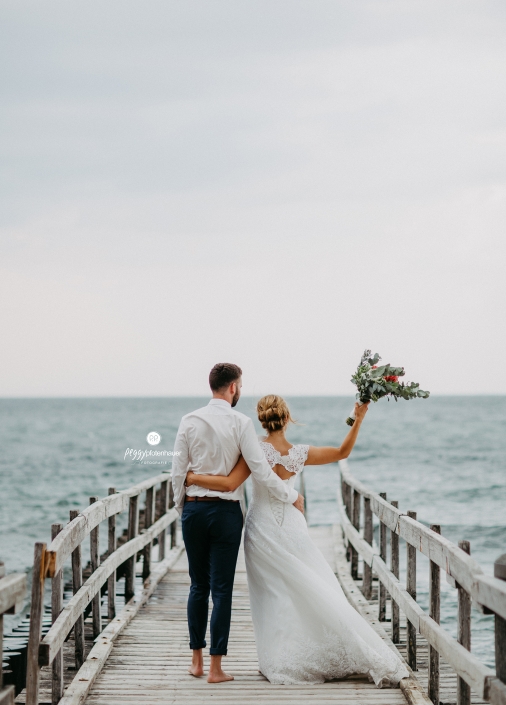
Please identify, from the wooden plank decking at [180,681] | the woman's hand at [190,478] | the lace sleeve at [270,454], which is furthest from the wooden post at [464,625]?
the woman's hand at [190,478]

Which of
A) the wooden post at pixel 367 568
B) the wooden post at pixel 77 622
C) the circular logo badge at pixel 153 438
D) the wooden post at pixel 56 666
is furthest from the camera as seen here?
the circular logo badge at pixel 153 438

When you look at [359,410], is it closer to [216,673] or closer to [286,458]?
[286,458]

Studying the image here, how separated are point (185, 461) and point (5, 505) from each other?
25969 mm

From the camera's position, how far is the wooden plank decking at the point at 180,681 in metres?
4.82

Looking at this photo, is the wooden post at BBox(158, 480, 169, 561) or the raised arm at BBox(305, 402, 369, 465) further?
the wooden post at BBox(158, 480, 169, 561)

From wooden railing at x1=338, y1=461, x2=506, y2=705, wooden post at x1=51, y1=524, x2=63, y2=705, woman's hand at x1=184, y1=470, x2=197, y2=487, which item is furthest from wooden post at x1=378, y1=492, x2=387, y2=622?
wooden post at x1=51, y1=524, x2=63, y2=705

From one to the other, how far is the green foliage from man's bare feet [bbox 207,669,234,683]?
194cm

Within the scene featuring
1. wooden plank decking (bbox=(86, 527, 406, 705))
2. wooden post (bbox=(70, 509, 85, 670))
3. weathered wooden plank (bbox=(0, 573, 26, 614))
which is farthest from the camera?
wooden post (bbox=(70, 509, 85, 670))

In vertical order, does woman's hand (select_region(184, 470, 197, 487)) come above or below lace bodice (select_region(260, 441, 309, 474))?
below

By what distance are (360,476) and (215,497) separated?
36969 millimetres

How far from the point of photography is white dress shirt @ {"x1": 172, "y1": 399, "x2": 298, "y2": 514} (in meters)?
5.02

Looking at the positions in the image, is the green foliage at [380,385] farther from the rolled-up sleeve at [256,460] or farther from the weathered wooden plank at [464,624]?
the weathered wooden plank at [464,624]

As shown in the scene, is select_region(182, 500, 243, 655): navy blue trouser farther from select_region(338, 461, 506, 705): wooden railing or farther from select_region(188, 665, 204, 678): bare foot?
select_region(338, 461, 506, 705): wooden railing

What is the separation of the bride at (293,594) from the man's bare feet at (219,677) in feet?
0.79
